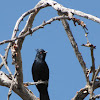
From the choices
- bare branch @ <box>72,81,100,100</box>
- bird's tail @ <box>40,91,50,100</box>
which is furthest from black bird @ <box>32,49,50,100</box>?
bare branch @ <box>72,81,100,100</box>

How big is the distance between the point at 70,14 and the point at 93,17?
1.45ft

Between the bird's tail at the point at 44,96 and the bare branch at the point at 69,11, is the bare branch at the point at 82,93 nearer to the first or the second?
the bare branch at the point at 69,11

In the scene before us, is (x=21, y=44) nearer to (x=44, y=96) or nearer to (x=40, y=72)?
(x=44, y=96)

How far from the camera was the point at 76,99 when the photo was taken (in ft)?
18.8

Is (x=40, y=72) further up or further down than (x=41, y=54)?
further down

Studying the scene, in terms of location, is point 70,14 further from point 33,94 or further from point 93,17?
point 33,94

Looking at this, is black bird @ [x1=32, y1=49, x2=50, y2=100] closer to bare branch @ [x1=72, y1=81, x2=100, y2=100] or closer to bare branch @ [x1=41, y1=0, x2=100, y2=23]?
bare branch @ [x1=72, y1=81, x2=100, y2=100]

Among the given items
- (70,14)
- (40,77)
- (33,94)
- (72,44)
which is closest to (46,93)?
(40,77)

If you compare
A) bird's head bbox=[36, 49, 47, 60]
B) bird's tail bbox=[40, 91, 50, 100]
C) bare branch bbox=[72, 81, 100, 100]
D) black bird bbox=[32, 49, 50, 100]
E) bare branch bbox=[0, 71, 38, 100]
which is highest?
bird's head bbox=[36, 49, 47, 60]

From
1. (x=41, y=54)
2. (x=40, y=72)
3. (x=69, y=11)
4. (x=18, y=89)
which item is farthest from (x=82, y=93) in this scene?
(x=41, y=54)

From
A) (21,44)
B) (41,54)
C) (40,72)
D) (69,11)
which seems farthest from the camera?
(41,54)

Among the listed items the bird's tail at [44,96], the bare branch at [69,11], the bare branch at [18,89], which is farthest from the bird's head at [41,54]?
the bare branch at [69,11]

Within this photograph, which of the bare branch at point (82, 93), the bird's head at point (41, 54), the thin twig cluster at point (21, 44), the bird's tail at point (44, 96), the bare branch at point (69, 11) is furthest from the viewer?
the bird's head at point (41, 54)

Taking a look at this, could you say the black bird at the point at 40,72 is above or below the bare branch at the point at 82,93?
above
